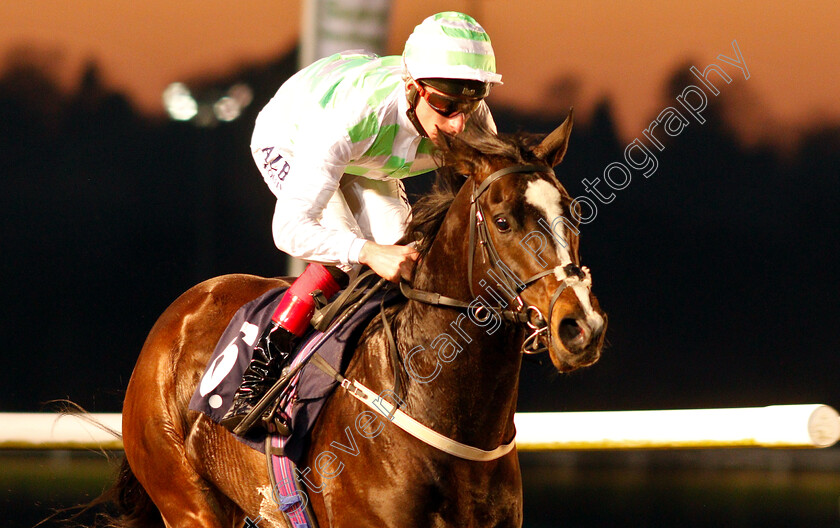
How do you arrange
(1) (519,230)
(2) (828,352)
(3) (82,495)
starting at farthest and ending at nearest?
(2) (828,352)
(3) (82,495)
(1) (519,230)

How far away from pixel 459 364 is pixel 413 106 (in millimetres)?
622

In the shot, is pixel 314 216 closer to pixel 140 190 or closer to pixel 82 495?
pixel 82 495

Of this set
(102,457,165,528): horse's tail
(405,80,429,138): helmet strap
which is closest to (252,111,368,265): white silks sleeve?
(405,80,429,138): helmet strap

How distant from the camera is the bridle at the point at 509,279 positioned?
1.33 meters

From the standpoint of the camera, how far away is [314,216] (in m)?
1.78

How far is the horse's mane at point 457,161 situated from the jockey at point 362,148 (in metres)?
0.05

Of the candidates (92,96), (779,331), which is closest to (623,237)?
(779,331)

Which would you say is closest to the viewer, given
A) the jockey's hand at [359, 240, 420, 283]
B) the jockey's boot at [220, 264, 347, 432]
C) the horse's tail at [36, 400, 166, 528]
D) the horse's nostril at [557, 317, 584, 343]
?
the horse's nostril at [557, 317, 584, 343]

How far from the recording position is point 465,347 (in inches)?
61.1

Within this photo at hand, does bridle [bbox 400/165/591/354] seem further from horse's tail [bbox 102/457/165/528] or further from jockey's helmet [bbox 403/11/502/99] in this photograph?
horse's tail [bbox 102/457/165/528]

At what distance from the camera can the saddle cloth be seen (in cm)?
176

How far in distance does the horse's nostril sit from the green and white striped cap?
2.20 feet

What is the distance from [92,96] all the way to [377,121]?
3.38 metres

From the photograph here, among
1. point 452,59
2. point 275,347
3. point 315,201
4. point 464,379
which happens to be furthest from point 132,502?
point 452,59
